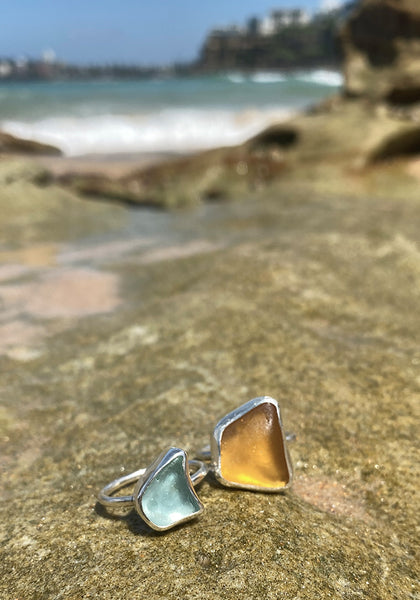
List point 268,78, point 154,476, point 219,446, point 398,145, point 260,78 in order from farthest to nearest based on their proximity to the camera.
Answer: point 260,78, point 268,78, point 398,145, point 219,446, point 154,476

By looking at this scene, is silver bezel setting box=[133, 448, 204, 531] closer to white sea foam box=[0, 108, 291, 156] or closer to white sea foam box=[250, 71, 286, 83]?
white sea foam box=[0, 108, 291, 156]

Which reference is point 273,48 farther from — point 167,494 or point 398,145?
point 167,494

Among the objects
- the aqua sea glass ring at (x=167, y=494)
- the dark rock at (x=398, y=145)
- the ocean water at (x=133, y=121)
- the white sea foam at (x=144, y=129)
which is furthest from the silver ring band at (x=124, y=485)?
the white sea foam at (x=144, y=129)

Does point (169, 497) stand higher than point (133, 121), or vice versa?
point (133, 121)

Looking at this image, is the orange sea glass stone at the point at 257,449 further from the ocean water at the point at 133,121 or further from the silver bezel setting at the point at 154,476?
the ocean water at the point at 133,121

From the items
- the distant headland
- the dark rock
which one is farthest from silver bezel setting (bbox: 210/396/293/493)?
the distant headland

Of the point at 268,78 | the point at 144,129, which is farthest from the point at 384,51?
the point at 268,78

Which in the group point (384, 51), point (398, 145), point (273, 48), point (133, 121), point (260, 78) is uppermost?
point (273, 48)
